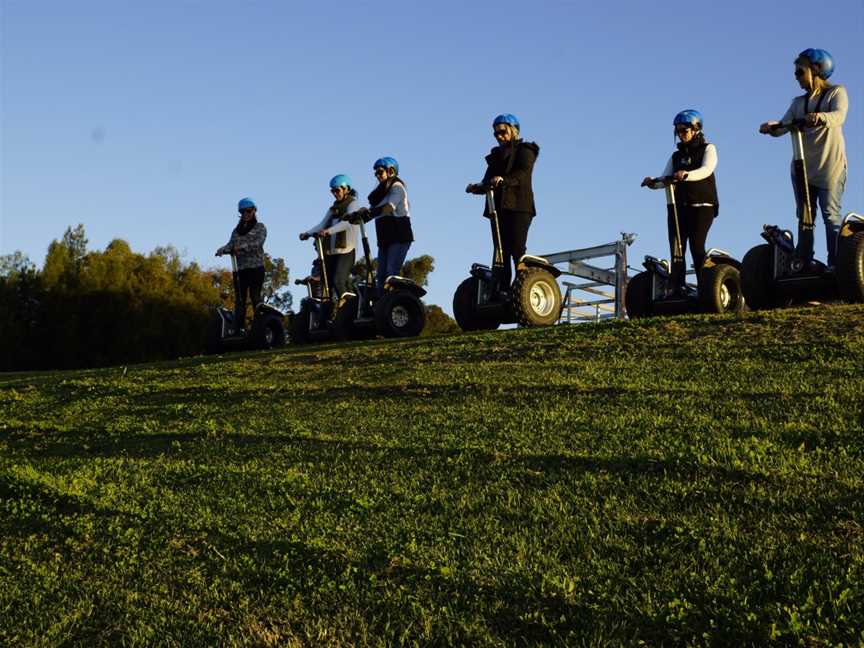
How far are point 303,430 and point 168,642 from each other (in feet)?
9.84

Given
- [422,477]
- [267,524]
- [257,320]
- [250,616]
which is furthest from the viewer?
[257,320]

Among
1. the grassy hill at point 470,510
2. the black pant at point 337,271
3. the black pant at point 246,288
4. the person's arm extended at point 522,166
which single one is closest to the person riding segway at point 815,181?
the grassy hill at point 470,510

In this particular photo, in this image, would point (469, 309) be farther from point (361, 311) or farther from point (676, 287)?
point (361, 311)

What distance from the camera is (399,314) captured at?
1388 centimetres

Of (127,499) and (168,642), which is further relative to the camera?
(127,499)

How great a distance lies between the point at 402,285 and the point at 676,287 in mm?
4045

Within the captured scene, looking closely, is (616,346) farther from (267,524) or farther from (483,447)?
(267,524)

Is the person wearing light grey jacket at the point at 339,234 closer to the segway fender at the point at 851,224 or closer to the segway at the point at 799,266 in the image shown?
the segway at the point at 799,266

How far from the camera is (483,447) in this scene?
5.81 m

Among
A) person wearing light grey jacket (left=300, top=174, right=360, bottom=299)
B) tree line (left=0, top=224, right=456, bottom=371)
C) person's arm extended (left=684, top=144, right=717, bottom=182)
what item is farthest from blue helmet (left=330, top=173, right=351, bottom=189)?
tree line (left=0, top=224, right=456, bottom=371)

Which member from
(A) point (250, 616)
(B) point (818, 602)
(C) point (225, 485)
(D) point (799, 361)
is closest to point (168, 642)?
(A) point (250, 616)

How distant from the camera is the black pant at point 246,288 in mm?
15320

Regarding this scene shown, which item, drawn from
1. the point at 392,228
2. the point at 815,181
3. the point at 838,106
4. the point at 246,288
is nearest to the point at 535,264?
the point at 392,228

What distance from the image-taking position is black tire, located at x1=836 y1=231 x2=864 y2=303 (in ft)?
31.3
